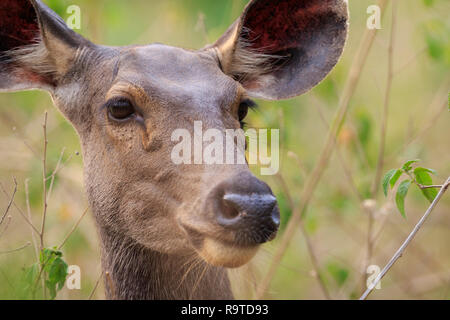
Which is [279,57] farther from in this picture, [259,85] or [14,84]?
[14,84]

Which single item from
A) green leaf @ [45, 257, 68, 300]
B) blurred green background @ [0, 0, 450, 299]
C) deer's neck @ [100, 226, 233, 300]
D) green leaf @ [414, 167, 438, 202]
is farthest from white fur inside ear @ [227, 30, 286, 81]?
green leaf @ [45, 257, 68, 300]

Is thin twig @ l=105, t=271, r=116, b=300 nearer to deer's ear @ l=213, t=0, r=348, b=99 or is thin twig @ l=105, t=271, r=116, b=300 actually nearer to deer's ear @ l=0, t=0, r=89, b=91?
deer's ear @ l=0, t=0, r=89, b=91

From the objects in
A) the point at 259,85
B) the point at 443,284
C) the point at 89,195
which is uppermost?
the point at 259,85

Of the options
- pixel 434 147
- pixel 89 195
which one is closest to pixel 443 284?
pixel 434 147

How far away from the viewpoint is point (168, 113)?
508 centimetres

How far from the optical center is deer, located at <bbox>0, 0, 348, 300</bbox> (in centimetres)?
457

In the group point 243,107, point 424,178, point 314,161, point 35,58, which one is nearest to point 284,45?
point 243,107

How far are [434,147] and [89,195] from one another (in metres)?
7.99

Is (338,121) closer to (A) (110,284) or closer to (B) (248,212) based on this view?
(A) (110,284)

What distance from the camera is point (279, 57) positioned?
6.33m

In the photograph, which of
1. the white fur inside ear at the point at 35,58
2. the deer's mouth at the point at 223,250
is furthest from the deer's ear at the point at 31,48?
the deer's mouth at the point at 223,250

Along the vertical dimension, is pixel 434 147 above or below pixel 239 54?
below

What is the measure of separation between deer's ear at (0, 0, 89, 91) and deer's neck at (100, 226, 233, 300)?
1.36m
